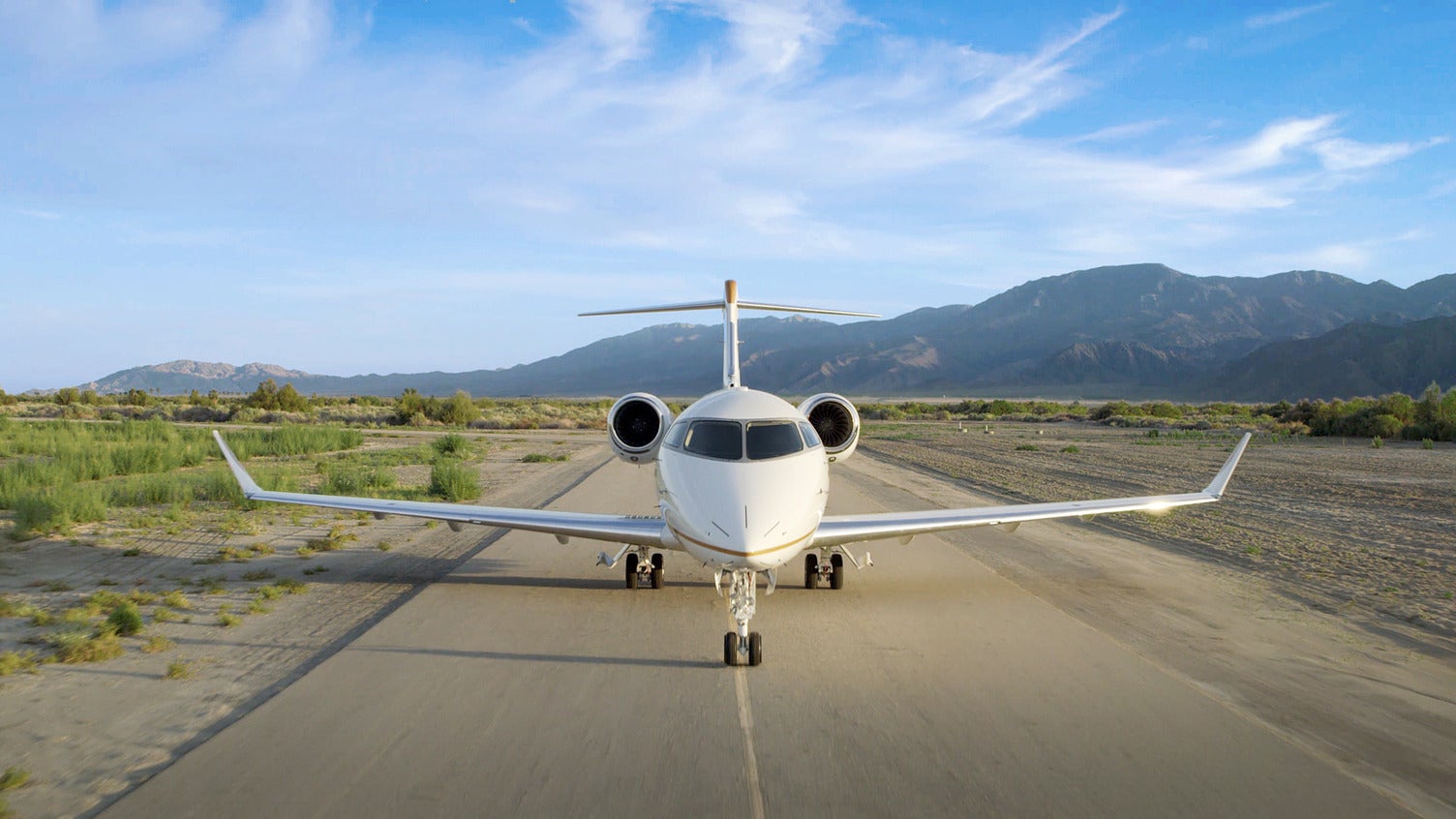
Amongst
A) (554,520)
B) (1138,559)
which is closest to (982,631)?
(554,520)

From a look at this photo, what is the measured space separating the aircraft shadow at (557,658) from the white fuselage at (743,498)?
0.97 metres

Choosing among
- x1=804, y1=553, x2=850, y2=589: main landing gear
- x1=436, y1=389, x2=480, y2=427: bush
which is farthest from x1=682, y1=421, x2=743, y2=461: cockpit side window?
x1=436, y1=389, x2=480, y2=427: bush

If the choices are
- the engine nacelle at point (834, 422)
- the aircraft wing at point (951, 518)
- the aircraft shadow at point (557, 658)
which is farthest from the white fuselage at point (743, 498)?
the engine nacelle at point (834, 422)

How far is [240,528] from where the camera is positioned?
1524 cm

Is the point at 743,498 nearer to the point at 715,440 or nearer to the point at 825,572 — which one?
the point at 715,440

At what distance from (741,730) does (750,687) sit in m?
0.99

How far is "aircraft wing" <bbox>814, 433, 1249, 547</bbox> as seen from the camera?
A: 960 cm

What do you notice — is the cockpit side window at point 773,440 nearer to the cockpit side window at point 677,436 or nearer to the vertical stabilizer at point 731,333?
the cockpit side window at point 677,436

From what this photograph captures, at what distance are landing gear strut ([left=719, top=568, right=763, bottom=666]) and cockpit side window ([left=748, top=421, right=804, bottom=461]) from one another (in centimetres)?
135

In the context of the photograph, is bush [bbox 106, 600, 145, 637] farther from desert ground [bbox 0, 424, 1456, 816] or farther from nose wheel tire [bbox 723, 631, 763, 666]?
nose wheel tire [bbox 723, 631, 763, 666]

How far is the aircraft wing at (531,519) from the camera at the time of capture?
9586mm

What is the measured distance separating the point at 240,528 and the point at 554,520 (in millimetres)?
8588

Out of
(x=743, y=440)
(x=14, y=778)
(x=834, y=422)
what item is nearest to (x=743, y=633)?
(x=743, y=440)

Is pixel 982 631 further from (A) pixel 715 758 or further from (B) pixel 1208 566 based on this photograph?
(B) pixel 1208 566
